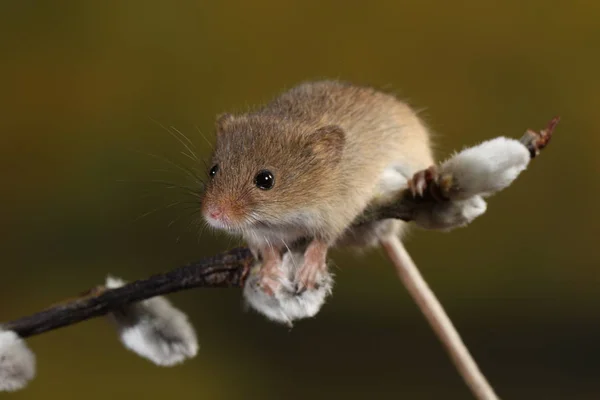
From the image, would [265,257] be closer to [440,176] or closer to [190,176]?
[190,176]

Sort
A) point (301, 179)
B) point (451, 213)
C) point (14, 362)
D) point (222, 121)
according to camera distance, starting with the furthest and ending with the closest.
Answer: point (222, 121) < point (301, 179) < point (14, 362) < point (451, 213)

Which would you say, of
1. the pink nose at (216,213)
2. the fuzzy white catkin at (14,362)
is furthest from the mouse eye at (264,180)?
the fuzzy white catkin at (14,362)

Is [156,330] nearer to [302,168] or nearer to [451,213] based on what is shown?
[302,168]

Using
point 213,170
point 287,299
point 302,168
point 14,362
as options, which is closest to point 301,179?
point 302,168

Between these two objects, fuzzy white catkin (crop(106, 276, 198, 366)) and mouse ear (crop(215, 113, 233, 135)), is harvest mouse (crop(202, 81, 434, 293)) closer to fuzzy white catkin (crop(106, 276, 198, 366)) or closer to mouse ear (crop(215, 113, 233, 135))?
mouse ear (crop(215, 113, 233, 135))

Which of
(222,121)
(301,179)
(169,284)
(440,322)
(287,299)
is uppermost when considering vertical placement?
(222,121)

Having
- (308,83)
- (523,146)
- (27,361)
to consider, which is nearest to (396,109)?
(308,83)
